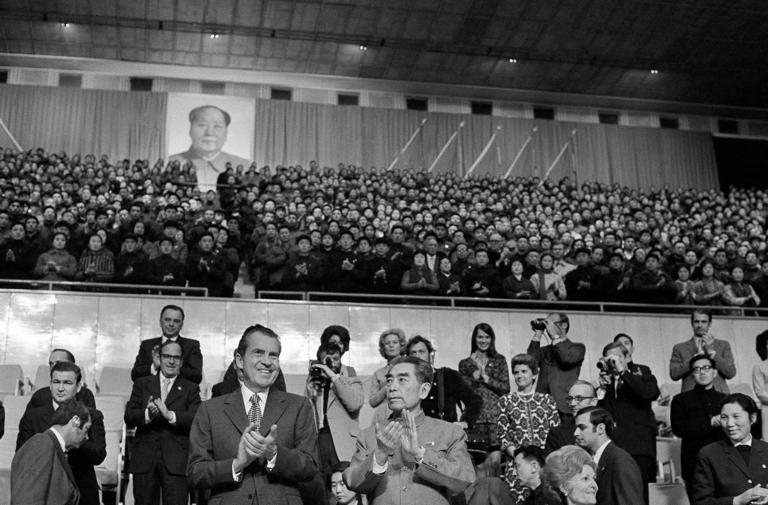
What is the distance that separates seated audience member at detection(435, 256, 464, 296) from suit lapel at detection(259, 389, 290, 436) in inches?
279

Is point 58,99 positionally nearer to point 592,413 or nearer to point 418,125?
point 418,125

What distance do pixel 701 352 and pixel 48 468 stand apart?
507 cm

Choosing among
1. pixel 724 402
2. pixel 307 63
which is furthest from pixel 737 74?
pixel 724 402

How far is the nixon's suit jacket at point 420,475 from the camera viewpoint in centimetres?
366

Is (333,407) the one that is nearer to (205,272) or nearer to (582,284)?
(205,272)

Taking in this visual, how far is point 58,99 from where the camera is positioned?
22.3 meters

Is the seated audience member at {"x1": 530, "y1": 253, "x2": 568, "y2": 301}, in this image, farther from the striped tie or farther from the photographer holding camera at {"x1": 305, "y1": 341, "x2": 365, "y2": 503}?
the striped tie

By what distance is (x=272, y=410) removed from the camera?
3.59 m

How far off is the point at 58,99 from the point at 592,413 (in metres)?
20.1

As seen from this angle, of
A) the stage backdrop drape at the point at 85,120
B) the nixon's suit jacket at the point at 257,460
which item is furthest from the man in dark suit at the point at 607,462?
the stage backdrop drape at the point at 85,120

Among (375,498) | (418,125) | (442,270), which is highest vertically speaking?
(418,125)

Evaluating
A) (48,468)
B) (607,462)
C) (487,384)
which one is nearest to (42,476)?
(48,468)

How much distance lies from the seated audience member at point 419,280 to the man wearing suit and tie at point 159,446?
5.02 metres

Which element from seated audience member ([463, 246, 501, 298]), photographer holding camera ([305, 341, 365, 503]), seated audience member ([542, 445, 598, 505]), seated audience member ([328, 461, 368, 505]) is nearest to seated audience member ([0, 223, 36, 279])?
seated audience member ([463, 246, 501, 298])
